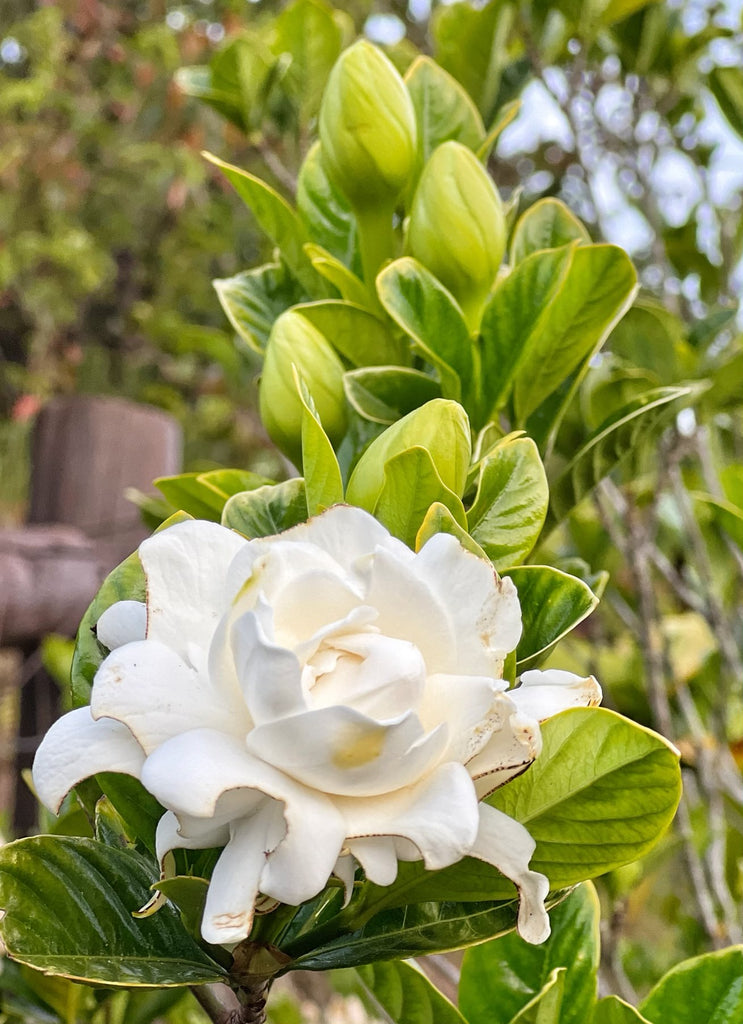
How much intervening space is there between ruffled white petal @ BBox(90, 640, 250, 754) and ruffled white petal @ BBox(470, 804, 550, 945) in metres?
0.09

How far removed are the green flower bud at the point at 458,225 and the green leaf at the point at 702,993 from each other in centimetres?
39

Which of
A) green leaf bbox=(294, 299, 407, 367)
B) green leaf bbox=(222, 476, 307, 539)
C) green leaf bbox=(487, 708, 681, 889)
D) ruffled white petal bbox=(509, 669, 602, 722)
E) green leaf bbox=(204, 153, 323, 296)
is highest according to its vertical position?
green leaf bbox=(204, 153, 323, 296)

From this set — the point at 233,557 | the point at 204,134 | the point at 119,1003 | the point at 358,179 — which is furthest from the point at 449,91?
the point at 204,134

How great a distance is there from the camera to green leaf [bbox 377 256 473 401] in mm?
513

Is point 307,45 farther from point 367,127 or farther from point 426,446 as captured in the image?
point 426,446

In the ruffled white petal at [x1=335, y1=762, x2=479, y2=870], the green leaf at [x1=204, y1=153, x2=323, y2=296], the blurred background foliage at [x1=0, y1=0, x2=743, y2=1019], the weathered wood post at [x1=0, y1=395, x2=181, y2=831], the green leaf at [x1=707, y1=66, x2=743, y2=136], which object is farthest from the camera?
the weathered wood post at [x1=0, y1=395, x2=181, y2=831]

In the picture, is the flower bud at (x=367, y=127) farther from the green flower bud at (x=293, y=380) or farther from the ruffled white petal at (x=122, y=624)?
the ruffled white petal at (x=122, y=624)

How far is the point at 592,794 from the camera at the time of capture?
14.1 inches

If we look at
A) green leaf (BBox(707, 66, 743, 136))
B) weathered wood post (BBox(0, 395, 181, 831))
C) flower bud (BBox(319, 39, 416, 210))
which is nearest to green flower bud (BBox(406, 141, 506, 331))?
flower bud (BBox(319, 39, 416, 210))

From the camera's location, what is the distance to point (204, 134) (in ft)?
12.5

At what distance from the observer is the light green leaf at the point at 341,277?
57 cm

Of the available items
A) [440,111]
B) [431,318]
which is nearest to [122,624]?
[431,318]

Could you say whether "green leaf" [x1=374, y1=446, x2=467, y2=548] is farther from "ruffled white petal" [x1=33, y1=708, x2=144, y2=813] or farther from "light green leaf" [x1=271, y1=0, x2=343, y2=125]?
"light green leaf" [x1=271, y1=0, x2=343, y2=125]

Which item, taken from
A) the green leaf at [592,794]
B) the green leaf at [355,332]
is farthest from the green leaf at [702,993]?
the green leaf at [355,332]
